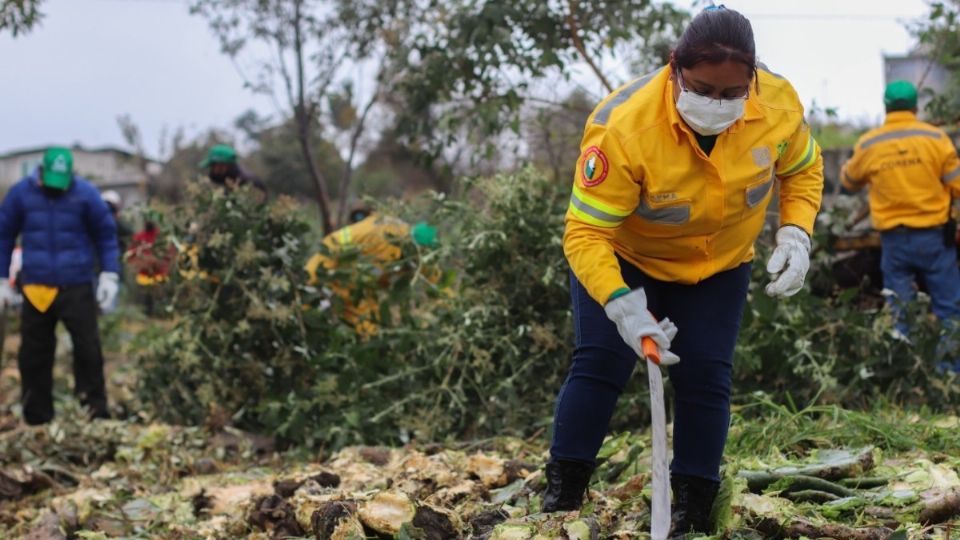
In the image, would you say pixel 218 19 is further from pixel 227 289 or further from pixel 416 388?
pixel 416 388

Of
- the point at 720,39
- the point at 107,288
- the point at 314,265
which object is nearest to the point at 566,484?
the point at 720,39

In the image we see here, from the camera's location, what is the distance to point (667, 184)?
2.57 meters

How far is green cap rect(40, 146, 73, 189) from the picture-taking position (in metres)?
6.15

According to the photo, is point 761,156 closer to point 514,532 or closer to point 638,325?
point 638,325

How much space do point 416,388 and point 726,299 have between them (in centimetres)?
247

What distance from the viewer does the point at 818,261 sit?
225 inches

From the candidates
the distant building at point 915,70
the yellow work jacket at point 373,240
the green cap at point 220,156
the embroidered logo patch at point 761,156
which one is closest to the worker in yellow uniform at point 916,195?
the distant building at point 915,70

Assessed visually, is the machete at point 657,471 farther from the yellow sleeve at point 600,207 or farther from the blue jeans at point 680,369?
the blue jeans at point 680,369

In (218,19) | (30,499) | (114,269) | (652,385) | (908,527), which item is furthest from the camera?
(218,19)

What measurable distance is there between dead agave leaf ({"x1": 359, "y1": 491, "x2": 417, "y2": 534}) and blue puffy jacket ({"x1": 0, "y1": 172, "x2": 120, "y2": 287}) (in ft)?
12.7

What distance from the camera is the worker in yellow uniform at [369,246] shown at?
5.41 m

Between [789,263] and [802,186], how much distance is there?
0.23 meters

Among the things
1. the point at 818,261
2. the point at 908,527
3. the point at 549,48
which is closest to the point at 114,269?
the point at 549,48

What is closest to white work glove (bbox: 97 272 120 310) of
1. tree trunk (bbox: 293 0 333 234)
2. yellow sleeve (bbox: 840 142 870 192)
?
tree trunk (bbox: 293 0 333 234)
